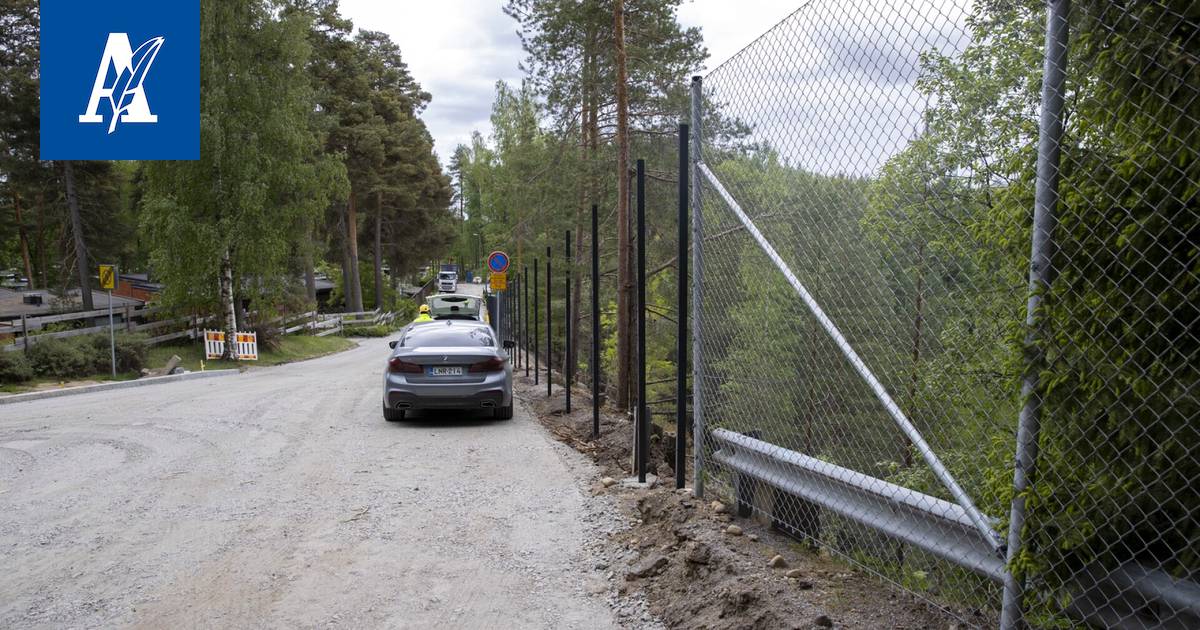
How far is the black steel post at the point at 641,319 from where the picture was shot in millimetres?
6625

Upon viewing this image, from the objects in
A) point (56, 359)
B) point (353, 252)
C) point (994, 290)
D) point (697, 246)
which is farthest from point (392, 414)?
point (353, 252)

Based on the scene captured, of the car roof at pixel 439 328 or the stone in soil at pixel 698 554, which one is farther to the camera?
the car roof at pixel 439 328

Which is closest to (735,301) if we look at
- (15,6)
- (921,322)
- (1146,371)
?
(921,322)

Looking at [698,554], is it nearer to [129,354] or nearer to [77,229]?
[129,354]

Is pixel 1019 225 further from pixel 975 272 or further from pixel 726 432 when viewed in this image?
pixel 726 432

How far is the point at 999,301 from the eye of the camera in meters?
3.07

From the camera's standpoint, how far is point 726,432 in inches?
215

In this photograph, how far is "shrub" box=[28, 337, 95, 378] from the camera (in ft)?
58.5

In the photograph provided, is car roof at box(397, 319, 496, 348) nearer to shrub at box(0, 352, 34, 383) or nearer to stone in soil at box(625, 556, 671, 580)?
stone in soil at box(625, 556, 671, 580)

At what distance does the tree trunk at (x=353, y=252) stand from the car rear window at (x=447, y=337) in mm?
35145

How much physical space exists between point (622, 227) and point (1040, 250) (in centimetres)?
1241

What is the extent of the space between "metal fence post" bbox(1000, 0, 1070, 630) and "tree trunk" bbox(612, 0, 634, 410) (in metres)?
12.0

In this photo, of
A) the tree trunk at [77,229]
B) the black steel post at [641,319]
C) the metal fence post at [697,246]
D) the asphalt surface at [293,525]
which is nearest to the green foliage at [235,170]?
the tree trunk at [77,229]

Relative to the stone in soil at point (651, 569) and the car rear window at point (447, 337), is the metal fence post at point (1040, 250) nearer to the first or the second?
the stone in soil at point (651, 569)
